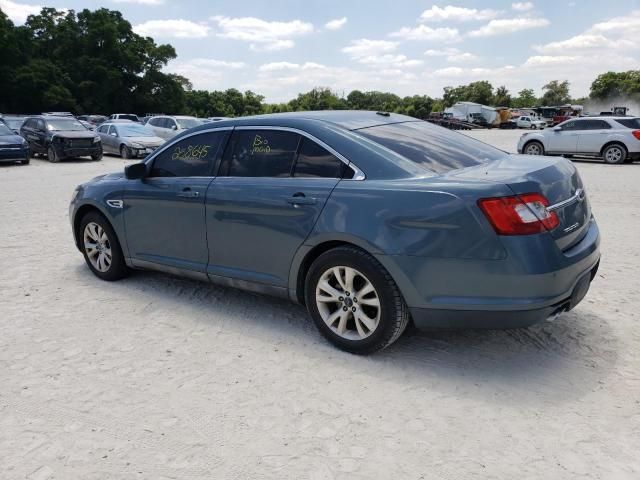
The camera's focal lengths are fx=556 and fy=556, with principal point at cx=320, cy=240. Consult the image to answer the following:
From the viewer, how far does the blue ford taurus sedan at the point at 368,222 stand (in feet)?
10.5

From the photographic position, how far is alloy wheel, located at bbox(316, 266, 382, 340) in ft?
11.9

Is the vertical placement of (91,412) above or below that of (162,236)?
below

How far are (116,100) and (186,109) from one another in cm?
1088

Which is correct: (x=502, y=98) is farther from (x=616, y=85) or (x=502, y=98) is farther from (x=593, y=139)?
(x=593, y=139)

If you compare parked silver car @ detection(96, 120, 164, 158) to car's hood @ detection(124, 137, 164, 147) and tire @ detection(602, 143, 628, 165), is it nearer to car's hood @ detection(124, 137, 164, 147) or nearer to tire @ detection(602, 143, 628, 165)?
car's hood @ detection(124, 137, 164, 147)

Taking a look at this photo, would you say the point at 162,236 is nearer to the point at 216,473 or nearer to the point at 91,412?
the point at 91,412

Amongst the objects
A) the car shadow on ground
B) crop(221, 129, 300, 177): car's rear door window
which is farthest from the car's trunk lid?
crop(221, 129, 300, 177): car's rear door window

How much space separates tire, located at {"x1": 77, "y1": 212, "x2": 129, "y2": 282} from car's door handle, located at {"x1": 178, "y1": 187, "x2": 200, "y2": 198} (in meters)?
1.15

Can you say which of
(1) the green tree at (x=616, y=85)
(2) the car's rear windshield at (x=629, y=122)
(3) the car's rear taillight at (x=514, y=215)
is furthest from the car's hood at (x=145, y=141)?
(1) the green tree at (x=616, y=85)

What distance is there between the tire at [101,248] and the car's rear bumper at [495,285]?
303 cm

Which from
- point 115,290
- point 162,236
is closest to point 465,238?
point 162,236

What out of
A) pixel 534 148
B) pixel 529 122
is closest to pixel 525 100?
pixel 529 122

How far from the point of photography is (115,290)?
5266 millimetres

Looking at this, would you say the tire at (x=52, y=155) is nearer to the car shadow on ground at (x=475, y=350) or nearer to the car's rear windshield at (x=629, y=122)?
the car shadow on ground at (x=475, y=350)
